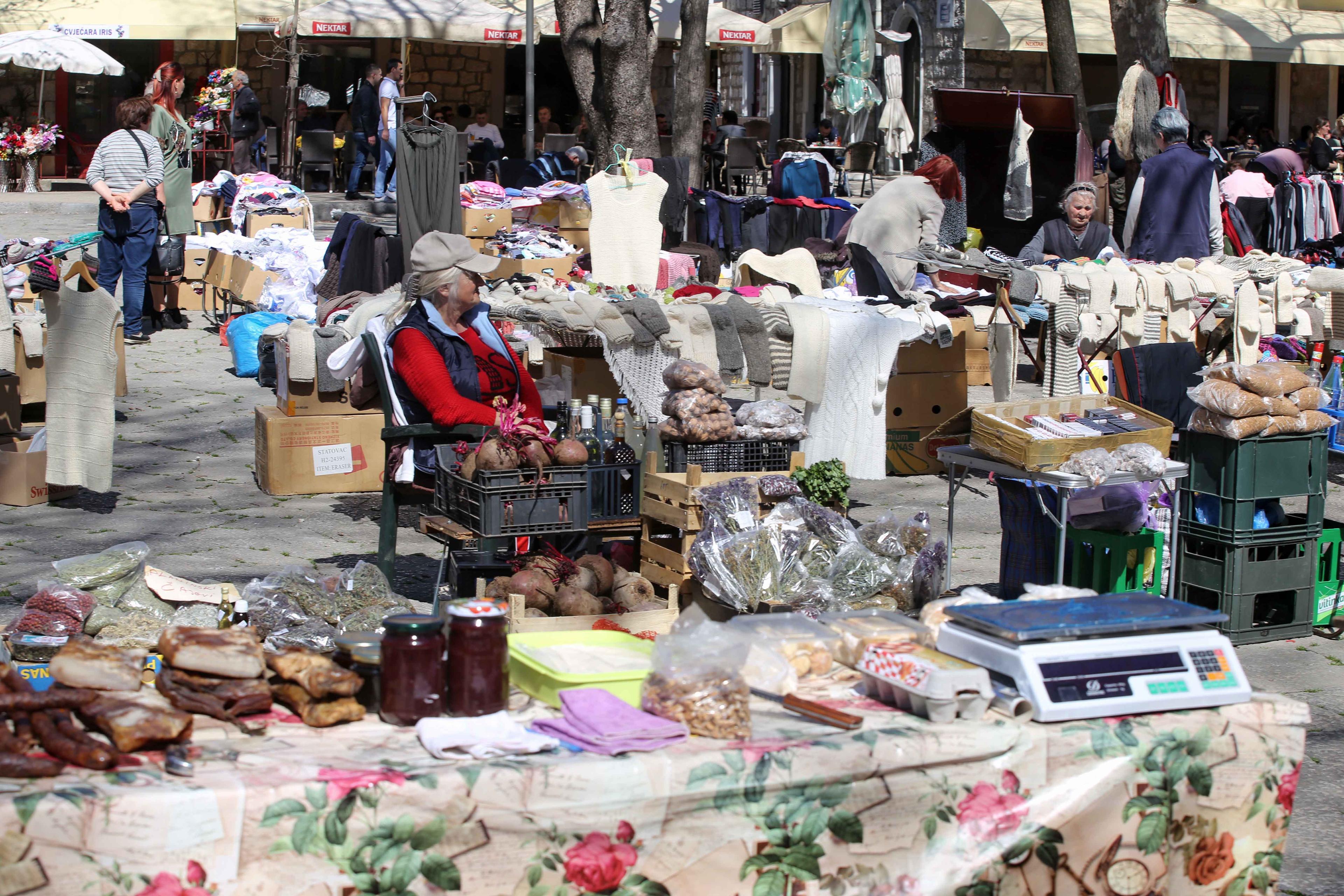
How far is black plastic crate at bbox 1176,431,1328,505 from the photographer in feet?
16.9

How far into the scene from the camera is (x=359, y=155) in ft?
56.5

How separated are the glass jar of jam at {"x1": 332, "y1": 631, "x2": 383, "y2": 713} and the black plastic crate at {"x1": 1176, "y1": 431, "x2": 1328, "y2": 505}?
11.8ft

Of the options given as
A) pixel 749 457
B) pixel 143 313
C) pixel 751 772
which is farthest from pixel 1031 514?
pixel 143 313

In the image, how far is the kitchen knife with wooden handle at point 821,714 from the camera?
2.60 m

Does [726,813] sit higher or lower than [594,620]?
higher

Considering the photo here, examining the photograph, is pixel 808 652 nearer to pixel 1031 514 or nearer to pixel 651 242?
pixel 1031 514

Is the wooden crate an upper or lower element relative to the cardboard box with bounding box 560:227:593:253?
lower

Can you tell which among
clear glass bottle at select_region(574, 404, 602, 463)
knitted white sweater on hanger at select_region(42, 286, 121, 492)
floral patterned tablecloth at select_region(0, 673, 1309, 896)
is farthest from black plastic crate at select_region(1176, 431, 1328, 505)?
knitted white sweater on hanger at select_region(42, 286, 121, 492)

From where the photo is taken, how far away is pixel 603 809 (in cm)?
238

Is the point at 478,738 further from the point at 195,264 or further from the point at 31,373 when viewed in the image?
the point at 195,264

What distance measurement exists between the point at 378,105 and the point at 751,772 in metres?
15.7

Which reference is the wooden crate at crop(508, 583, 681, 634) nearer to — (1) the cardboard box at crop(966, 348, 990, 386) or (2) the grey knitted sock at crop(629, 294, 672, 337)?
(2) the grey knitted sock at crop(629, 294, 672, 337)

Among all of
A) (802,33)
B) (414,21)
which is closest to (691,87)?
(414,21)

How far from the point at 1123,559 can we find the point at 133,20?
18.4 meters
